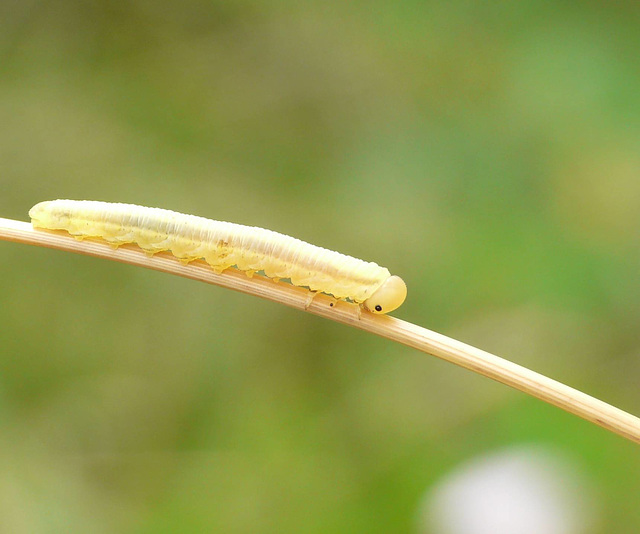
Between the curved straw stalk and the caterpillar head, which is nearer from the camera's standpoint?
the curved straw stalk

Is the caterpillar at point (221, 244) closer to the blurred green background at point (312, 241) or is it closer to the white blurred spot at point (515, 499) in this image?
the white blurred spot at point (515, 499)

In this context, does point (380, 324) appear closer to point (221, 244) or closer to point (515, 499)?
point (221, 244)

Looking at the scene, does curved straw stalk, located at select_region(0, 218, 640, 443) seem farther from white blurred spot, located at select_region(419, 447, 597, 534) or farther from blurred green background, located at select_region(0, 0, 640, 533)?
blurred green background, located at select_region(0, 0, 640, 533)

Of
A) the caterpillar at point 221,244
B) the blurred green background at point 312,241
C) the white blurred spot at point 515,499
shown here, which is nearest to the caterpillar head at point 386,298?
the caterpillar at point 221,244

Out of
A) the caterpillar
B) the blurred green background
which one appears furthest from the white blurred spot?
the caterpillar

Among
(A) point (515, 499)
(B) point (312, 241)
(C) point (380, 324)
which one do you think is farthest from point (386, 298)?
(B) point (312, 241)

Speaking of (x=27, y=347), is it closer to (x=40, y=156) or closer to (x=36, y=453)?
(x=36, y=453)
